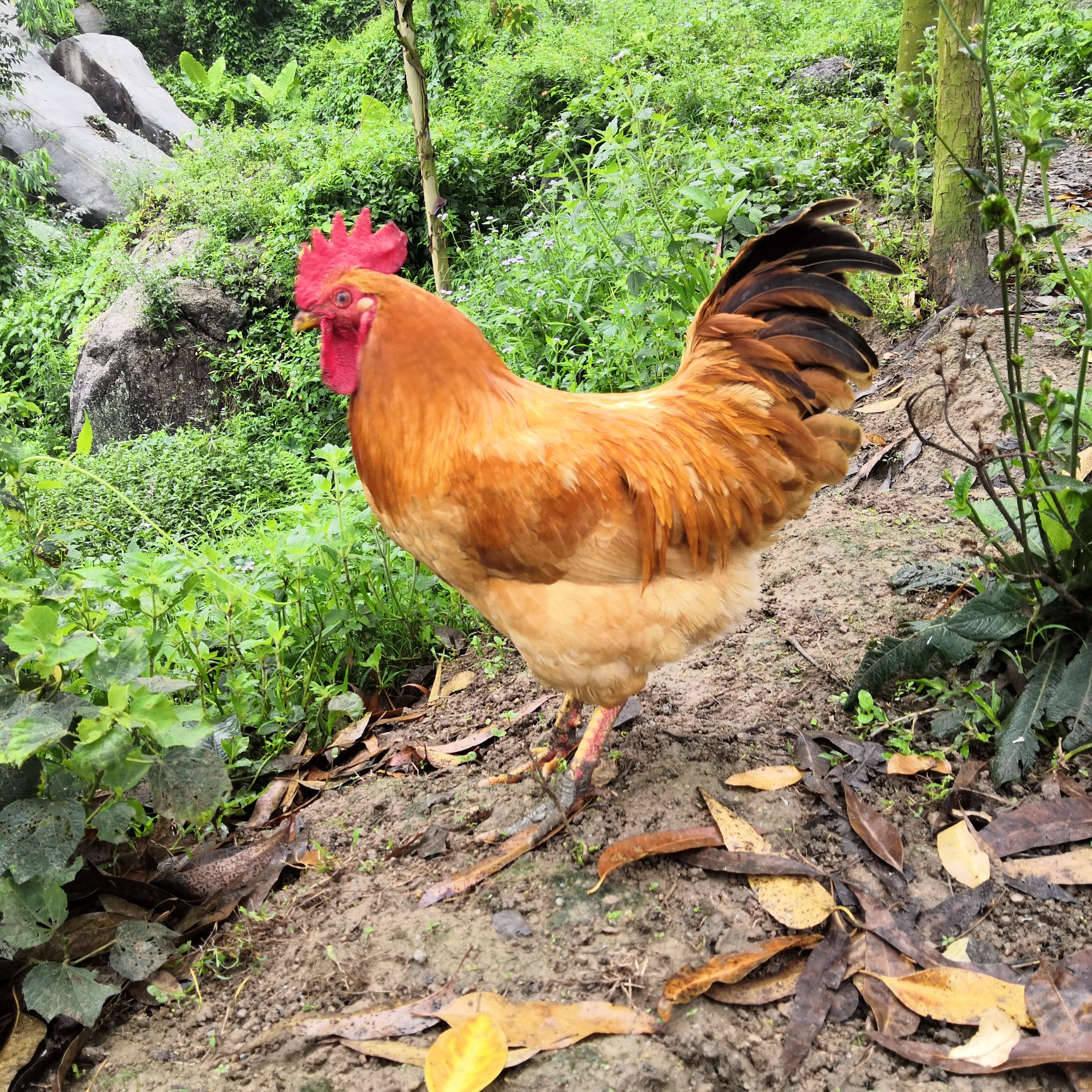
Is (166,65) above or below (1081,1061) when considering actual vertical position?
above

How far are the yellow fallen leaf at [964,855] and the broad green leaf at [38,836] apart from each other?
222 cm

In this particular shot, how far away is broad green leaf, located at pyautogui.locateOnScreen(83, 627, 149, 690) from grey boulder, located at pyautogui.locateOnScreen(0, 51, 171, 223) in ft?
50.1

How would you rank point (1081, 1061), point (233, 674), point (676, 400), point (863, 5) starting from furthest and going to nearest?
point (863, 5), point (233, 674), point (676, 400), point (1081, 1061)

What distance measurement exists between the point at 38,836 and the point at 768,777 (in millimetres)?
2011

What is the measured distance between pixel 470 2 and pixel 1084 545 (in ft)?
54.9

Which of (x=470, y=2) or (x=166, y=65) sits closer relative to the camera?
(x=470, y=2)

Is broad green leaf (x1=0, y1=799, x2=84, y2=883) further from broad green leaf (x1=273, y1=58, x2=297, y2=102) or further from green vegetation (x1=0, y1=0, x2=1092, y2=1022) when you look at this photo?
broad green leaf (x1=273, y1=58, x2=297, y2=102)

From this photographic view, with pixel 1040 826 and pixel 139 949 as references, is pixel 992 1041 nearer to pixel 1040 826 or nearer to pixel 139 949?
pixel 1040 826

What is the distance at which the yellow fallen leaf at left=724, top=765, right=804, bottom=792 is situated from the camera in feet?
8.25

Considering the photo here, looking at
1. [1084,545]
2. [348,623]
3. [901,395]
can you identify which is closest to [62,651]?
[348,623]

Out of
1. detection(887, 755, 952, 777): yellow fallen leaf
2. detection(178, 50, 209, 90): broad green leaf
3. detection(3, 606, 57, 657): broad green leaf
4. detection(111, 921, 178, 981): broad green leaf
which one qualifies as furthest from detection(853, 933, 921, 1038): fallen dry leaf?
detection(178, 50, 209, 90): broad green leaf

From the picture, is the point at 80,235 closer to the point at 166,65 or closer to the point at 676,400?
the point at 166,65

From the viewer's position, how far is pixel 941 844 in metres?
2.23

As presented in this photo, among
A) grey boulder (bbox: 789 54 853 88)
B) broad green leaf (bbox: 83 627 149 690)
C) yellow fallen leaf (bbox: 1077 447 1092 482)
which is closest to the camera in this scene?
broad green leaf (bbox: 83 627 149 690)
